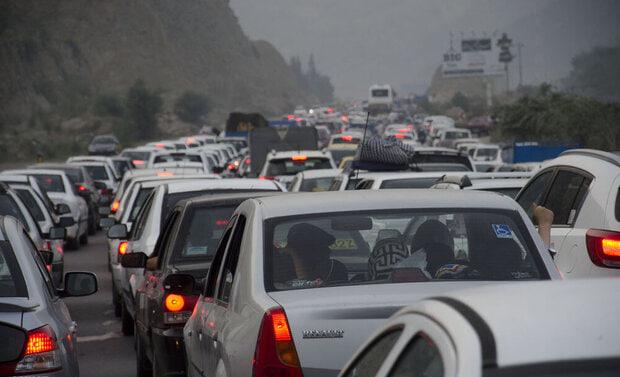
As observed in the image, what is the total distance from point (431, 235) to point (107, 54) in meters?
117

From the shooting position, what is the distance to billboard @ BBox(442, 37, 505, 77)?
600ft

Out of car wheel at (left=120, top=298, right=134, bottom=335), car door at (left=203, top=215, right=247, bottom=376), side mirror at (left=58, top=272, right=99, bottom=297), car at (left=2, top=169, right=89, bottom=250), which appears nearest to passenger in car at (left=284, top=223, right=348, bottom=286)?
car door at (left=203, top=215, right=247, bottom=376)

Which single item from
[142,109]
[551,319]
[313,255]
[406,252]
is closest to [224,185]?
[406,252]

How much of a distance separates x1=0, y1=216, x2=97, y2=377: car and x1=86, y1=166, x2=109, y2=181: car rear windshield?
2573 centimetres

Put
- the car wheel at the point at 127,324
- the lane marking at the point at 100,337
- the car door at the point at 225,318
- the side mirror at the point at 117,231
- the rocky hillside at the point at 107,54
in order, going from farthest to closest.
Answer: the rocky hillside at the point at 107,54 < the car wheel at the point at 127,324 < the lane marking at the point at 100,337 < the side mirror at the point at 117,231 < the car door at the point at 225,318

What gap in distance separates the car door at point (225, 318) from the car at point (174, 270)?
1320 millimetres

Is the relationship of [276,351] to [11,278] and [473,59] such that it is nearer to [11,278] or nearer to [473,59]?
[11,278]

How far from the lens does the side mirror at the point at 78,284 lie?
6.98 meters

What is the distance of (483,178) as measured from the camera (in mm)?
13406

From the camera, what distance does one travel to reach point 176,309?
25.6 ft

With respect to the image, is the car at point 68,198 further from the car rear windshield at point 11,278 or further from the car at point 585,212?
the car rear windshield at point 11,278

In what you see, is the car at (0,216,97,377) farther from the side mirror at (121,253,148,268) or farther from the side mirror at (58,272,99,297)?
the side mirror at (121,253,148,268)

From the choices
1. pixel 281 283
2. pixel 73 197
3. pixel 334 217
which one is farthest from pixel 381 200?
pixel 73 197

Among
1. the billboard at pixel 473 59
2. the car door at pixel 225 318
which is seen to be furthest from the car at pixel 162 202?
the billboard at pixel 473 59
